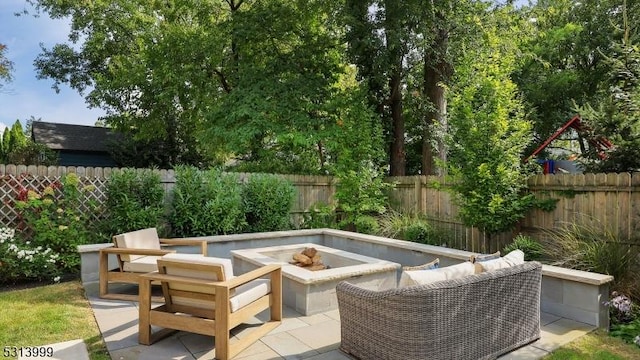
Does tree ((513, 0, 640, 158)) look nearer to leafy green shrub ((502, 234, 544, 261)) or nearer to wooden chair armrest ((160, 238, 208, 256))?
leafy green shrub ((502, 234, 544, 261))

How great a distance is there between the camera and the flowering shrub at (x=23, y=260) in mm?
5432

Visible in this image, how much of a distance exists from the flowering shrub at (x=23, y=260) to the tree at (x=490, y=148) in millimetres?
6017

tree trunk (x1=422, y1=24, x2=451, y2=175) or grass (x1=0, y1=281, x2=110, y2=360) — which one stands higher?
tree trunk (x1=422, y1=24, x2=451, y2=175)

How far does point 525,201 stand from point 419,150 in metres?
6.61

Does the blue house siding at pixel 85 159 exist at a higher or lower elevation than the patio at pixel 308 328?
higher

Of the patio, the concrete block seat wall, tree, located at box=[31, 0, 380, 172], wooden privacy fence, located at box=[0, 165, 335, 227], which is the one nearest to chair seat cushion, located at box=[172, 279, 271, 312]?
the patio

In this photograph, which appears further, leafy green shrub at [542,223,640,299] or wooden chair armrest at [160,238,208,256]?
wooden chair armrest at [160,238,208,256]

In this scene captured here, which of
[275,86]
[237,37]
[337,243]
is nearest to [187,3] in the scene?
[237,37]

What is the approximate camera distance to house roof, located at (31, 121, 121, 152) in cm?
1967

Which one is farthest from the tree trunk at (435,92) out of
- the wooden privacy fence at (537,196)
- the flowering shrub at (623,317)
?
the flowering shrub at (623,317)

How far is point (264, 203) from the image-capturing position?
25.8 feet

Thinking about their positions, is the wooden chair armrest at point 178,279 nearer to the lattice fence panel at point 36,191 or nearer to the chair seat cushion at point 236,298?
the chair seat cushion at point 236,298

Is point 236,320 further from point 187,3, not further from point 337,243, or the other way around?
point 187,3

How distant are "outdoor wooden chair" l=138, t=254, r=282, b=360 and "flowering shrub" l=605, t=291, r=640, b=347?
3.27m
